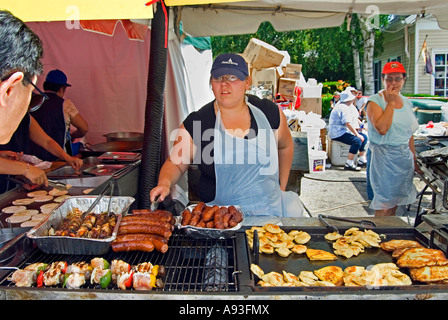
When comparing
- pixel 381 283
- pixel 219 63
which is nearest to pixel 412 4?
pixel 219 63

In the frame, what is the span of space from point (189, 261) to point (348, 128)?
8.32 m

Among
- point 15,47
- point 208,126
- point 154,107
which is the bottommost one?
point 208,126

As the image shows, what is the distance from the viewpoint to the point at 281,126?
339 centimetres

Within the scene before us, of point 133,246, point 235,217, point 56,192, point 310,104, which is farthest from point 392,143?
point 310,104

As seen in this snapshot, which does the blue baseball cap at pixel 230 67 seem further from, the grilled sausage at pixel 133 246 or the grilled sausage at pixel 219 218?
the grilled sausage at pixel 133 246

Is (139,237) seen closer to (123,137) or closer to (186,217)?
(186,217)

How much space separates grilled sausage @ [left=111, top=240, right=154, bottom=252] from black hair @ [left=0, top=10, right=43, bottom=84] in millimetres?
Result: 1117

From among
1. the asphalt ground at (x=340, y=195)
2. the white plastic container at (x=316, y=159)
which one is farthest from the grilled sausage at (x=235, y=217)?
the white plastic container at (x=316, y=159)

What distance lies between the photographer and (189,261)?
2.20m

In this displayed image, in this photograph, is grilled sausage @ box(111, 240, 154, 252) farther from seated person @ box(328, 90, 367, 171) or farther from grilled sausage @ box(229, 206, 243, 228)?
seated person @ box(328, 90, 367, 171)

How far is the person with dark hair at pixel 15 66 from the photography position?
1.46 m

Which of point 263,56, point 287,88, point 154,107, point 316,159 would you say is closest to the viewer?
point 154,107
